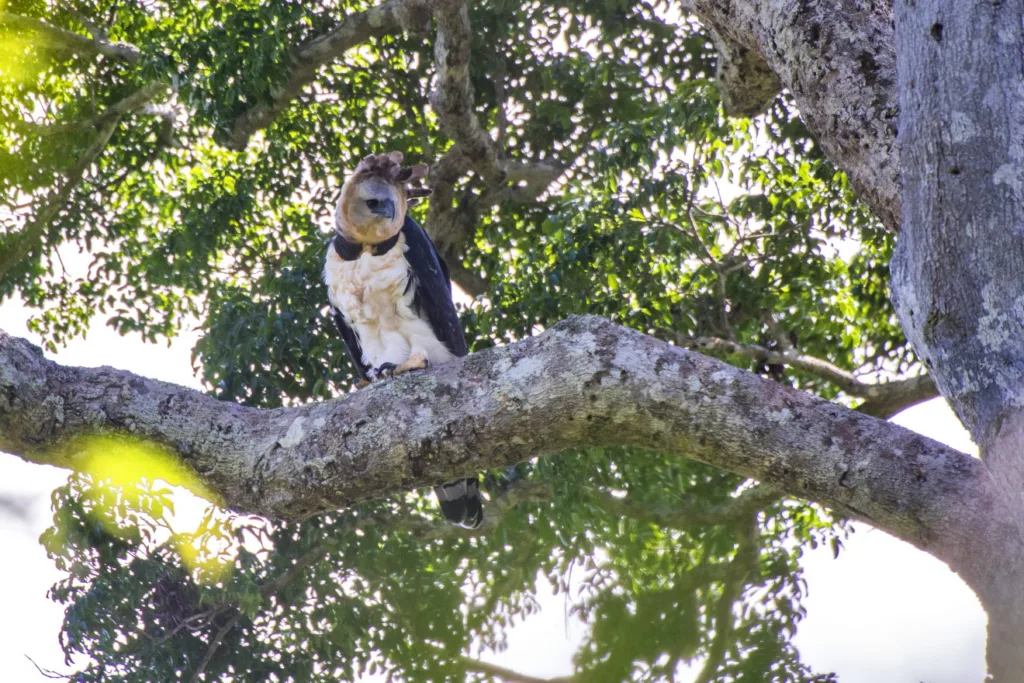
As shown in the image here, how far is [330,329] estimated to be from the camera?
19.1 feet

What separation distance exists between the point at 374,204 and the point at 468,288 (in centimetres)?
250

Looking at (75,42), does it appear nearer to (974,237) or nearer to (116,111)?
(116,111)

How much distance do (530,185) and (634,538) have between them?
6.88 feet

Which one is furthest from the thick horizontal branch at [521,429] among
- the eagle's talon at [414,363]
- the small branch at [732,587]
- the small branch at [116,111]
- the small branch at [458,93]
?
the small branch at [116,111]

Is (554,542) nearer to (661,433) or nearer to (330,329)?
(330,329)

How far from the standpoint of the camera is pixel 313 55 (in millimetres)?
6125

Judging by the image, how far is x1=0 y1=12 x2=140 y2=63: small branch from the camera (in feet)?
21.7

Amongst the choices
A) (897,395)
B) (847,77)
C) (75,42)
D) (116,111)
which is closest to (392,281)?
(847,77)

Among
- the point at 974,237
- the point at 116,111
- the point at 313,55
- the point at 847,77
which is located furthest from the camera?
the point at 116,111

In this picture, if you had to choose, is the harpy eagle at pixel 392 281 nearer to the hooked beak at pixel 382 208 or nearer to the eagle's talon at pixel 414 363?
the hooked beak at pixel 382 208

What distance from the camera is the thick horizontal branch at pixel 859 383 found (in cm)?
540

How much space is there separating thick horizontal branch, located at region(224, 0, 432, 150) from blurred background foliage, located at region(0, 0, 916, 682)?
11cm

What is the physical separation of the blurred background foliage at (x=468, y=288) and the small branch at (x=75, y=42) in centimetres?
3

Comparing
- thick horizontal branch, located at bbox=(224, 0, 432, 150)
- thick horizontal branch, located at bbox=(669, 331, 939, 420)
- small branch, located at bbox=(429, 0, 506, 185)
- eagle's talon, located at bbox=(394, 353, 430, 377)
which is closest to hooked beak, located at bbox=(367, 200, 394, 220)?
eagle's talon, located at bbox=(394, 353, 430, 377)
